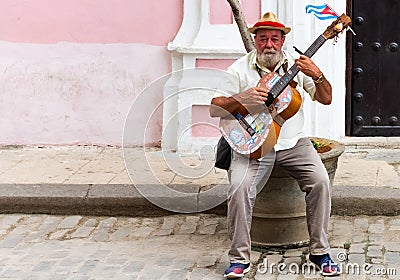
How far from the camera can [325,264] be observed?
5.43m

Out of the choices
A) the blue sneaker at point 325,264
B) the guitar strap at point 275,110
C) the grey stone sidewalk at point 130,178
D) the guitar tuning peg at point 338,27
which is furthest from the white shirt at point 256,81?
the grey stone sidewalk at point 130,178

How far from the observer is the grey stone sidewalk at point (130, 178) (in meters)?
6.61

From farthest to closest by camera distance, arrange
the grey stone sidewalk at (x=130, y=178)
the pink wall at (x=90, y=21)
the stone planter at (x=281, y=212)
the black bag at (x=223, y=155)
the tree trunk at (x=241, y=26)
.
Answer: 1. the pink wall at (x=90, y=21)
2. the grey stone sidewalk at (x=130, y=178)
3. the tree trunk at (x=241, y=26)
4. the stone planter at (x=281, y=212)
5. the black bag at (x=223, y=155)

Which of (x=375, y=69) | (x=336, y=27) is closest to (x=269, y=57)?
(x=336, y=27)

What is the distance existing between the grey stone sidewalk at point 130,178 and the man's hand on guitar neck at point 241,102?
1218 mm

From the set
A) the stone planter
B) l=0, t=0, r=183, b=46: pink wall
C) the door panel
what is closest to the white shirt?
the stone planter

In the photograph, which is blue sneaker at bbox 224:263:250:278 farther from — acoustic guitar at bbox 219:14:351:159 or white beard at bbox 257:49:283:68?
white beard at bbox 257:49:283:68

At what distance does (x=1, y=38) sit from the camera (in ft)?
26.9

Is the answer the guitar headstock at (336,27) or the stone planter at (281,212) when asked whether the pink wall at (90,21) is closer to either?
the stone planter at (281,212)

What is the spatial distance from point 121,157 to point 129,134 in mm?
945

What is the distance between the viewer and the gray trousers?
17.7ft

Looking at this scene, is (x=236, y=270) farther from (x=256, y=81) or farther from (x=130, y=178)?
(x=130, y=178)

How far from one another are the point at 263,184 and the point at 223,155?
0.28 meters

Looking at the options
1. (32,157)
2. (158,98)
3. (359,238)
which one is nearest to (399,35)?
(158,98)
